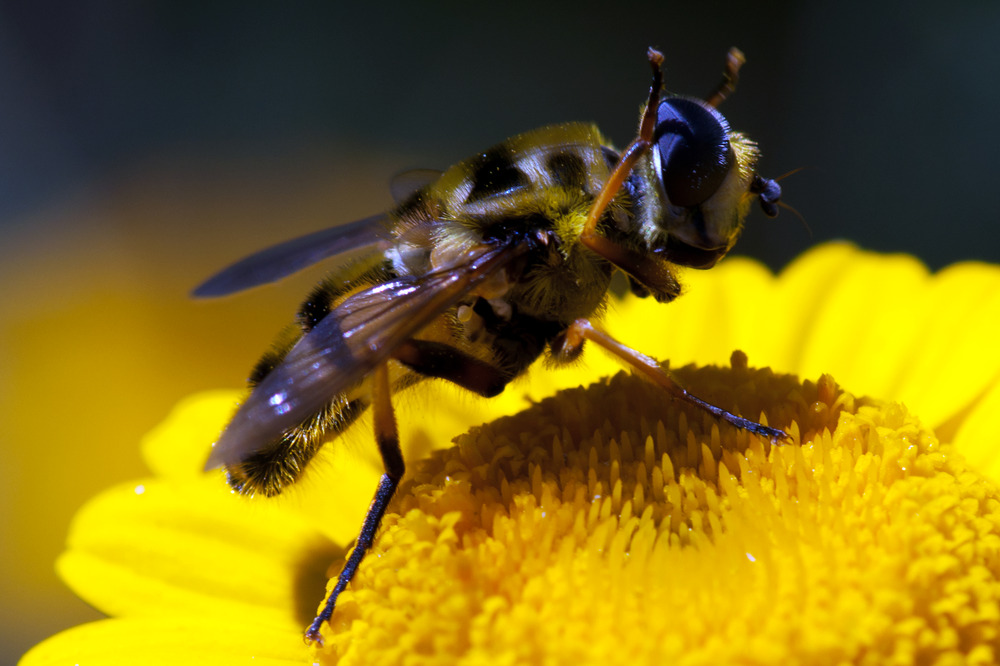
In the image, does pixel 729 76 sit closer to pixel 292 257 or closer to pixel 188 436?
pixel 292 257

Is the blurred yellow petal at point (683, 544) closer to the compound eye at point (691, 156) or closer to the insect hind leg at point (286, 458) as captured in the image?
the insect hind leg at point (286, 458)

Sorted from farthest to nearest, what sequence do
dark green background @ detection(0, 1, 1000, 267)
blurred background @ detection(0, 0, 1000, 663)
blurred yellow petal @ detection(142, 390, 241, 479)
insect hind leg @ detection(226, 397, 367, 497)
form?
dark green background @ detection(0, 1, 1000, 267)
blurred background @ detection(0, 0, 1000, 663)
blurred yellow petal @ detection(142, 390, 241, 479)
insect hind leg @ detection(226, 397, 367, 497)

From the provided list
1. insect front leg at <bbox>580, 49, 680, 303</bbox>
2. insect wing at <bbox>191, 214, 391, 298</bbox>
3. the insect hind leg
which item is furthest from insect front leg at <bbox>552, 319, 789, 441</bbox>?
insect wing at <bbox>191, 214, 391, 298</bbox>

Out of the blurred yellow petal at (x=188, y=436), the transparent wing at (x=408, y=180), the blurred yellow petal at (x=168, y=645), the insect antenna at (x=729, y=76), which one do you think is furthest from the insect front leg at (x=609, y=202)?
the blurred yellow petal at (x=188, y=436)

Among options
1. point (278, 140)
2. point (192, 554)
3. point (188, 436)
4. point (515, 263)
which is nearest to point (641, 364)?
point (515, 263)

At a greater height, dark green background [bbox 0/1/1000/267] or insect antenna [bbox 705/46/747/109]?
insect antenna [bbox 705/46/747/109]

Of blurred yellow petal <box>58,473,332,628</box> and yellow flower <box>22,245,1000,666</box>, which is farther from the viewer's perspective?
blurred yellow petal <box>58,473,332,628</box>

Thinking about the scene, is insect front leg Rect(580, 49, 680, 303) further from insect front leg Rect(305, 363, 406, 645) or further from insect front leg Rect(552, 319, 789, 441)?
insect front leg Rect(305, 363, 406, 645)
